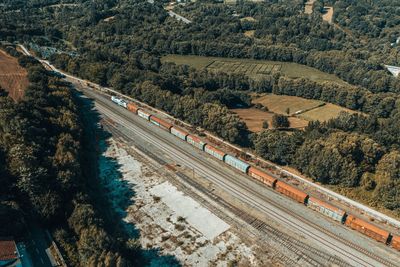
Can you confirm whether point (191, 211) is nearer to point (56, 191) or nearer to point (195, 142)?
point (195, 142)

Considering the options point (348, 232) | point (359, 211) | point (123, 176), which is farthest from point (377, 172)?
point (123, 176)

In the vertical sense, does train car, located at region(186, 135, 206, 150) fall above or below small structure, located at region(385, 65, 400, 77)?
above

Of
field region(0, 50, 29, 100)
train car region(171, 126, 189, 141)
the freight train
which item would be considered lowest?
the freight train

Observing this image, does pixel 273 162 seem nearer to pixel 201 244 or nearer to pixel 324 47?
pixel 201 244

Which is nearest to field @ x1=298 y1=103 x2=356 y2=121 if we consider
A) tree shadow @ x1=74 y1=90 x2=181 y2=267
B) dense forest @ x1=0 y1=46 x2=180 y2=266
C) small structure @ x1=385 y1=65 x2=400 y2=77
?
small structure @ x1=385 y1=65 x2=400 y2=77

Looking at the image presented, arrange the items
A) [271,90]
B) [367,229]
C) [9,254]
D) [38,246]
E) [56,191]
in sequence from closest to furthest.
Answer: [9,254], [38,246], [367,229], [56,191], [271,90]

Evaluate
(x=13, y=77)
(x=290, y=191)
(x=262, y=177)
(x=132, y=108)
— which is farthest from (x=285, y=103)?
(x=13, y=77)

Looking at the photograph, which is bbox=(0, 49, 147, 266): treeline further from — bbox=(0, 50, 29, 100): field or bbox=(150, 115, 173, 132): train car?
bbox=(0, 50, 29, 100): field
